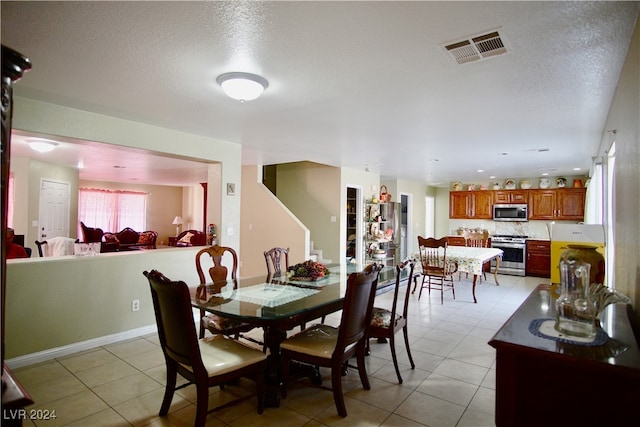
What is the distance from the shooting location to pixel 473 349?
340cm

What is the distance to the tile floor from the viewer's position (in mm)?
2189

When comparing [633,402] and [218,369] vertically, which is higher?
[633,402]

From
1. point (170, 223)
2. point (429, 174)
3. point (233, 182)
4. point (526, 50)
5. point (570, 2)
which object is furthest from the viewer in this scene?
point (170, 223)

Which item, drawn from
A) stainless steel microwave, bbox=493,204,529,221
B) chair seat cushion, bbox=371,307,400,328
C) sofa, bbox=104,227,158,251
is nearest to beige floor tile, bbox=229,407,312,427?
chair seat cushion, bbox=371,307,400,328

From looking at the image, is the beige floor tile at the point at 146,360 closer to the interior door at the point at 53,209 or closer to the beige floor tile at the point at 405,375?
the beige floor tile at the point at 405,375

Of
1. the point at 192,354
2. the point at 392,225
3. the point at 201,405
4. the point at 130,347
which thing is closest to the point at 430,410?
the point at 201,405

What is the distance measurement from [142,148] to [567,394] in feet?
12.5

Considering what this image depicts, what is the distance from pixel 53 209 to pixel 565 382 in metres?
8.55

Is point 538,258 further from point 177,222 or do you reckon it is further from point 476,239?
point 177,222

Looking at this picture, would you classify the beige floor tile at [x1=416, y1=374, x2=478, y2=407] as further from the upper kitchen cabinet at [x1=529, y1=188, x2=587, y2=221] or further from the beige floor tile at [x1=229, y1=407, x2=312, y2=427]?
the upper kitchen cabinet at [x1=529, y1=188, x2=587, y2=221]

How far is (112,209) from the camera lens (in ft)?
33.8

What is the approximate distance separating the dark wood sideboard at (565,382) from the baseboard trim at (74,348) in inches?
140

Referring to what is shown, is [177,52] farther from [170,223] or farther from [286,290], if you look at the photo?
[170,223]

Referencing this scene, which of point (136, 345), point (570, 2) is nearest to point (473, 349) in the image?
point (570, 2)
